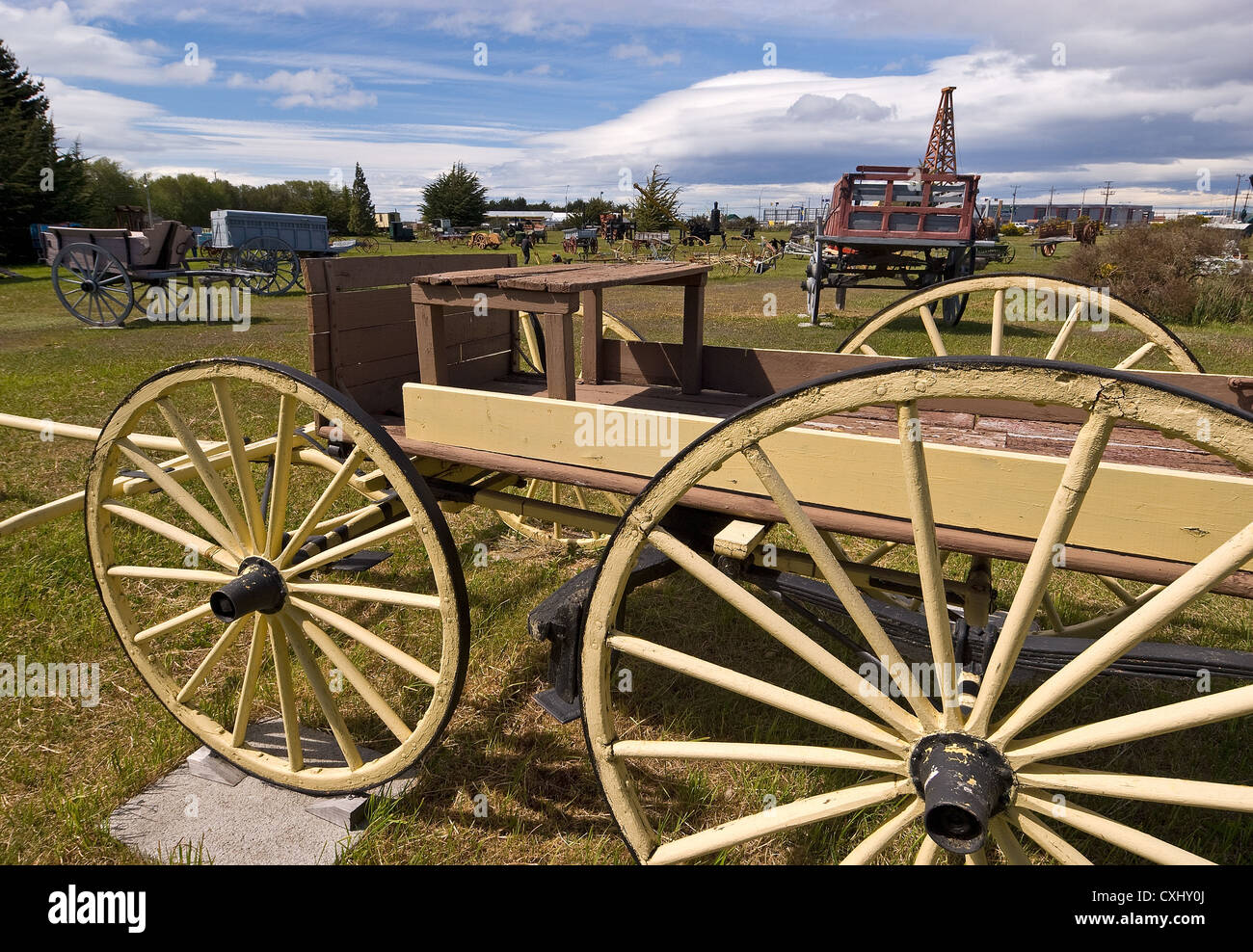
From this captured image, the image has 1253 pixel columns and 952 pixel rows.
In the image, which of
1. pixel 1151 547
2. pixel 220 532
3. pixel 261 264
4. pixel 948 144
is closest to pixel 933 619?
pixel 1151 547

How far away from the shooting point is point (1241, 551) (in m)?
1.16

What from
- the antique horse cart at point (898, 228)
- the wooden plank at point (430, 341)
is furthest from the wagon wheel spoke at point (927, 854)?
the antique horse cart at point (898, 228)

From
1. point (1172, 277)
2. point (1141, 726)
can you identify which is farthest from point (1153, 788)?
point (1172, 277)

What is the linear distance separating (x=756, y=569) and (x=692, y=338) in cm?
128

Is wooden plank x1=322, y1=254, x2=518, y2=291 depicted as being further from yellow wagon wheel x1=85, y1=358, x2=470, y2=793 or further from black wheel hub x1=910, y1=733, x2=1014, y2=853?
black wheel hub x1=910, y1=733, x2=1014, y2=853

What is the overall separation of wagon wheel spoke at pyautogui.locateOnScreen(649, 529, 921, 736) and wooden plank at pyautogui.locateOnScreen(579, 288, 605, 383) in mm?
1786

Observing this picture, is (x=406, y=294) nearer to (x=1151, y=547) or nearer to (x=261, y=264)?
(x=1151, y=547)

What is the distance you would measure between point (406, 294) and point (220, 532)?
1136mm

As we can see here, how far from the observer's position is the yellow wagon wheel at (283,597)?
6.43 ft

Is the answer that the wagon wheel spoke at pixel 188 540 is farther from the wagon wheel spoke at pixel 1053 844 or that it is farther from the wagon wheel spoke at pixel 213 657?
the wagon wheel spoke at pixel 1053 844

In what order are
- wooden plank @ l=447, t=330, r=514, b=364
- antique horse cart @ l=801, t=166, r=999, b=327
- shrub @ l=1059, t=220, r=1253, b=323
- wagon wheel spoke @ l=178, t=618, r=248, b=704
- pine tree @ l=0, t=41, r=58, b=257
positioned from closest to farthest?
wagon wheel spoke @ l=178, t=618, r=248, b=704, wooden plank @ l=447, t=330, r=514, b=364, antique horse cart @ l=801, t=166, r=999, b=327, shrub @ l=1059, t=220, r=1253, b=323, pine tree @ l=0, t=41, r=58, b=257

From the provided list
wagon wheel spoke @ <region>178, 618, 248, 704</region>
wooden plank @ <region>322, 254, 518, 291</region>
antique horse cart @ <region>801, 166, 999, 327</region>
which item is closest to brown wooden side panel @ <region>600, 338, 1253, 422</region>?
wooden plank @ <region>322, 254, 518, 291</region>

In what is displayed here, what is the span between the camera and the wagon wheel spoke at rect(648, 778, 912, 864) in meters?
1.52
